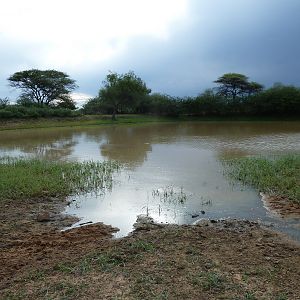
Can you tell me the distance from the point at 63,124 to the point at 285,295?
4018 centimetres

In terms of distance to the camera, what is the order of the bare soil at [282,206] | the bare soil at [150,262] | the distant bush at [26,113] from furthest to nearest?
the distant bush at [26,113] → the bare soil at [282,206] → the bare soil at [150,262]

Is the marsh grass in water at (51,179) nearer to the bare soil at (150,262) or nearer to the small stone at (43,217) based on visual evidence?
the small stone at (43,217)

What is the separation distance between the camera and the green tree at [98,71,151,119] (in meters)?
46.9

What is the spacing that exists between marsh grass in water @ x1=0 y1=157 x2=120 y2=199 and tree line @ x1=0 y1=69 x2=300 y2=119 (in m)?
31.6

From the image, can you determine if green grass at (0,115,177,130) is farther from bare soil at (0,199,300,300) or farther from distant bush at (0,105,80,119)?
bare soil at (0,199,300,300)

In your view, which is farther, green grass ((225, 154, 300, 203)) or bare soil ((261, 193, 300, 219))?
green grass ((225, 154, 300, 203))

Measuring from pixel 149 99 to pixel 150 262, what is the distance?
49.0 m

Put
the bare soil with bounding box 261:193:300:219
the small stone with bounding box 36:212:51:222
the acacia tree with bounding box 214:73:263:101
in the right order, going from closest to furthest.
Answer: the small stone with bounding box 36:212:51:222 < the bare soil with bounding box 261:193:300:219 < the acacia tree with bounding box 214:73:263:101

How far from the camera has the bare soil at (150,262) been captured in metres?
4.21

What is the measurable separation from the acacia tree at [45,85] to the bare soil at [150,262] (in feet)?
155

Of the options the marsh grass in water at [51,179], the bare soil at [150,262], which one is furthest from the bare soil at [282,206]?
the marsh grass in water at [51,179]

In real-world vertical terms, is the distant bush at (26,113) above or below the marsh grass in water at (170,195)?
above

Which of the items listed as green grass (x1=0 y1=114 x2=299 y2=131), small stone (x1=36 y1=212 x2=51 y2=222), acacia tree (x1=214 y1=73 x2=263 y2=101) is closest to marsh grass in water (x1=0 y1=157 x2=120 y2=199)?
small stone (x1=36 y1=212 x2=51 y2=222)

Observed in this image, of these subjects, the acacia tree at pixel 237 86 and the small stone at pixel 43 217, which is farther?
the acacia tree at pixel 237 86
